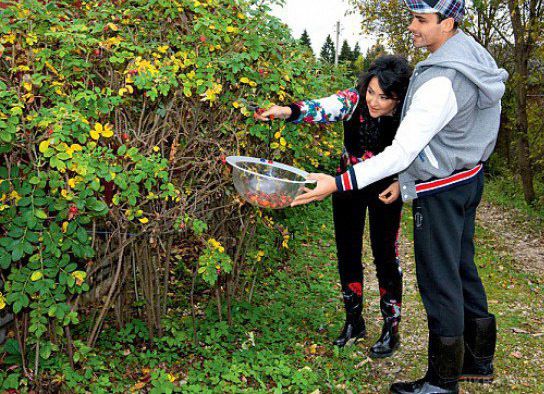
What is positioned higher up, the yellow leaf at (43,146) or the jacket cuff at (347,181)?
the yellow leaf at (43,146)

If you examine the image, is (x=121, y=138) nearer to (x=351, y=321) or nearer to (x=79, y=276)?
(x=79, y=276)

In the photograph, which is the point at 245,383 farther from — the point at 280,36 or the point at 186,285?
the point at 280,36

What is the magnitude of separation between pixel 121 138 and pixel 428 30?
1673 millimetres

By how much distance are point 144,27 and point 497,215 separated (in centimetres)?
890

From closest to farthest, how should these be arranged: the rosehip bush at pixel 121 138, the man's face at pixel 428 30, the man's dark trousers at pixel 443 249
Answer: the rosehip bush at pixel 121 138
the man's face at pixel 428 30
the man's dark trousers at pixel 443 249

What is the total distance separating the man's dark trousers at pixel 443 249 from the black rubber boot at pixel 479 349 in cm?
36

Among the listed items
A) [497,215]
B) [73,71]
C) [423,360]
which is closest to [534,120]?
[497,215]

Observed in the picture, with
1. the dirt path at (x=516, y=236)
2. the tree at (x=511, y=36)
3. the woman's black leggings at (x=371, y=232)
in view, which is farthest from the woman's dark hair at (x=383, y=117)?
the tree at (x=511, y=36)

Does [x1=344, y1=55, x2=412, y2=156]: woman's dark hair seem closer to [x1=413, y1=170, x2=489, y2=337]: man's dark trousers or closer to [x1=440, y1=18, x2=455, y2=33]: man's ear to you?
[x1=440, y1=18, x2=455, y2=33]: man's ear

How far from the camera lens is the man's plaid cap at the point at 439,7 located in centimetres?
282

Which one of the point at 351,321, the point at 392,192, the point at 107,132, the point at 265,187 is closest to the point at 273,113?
the point at 265,187

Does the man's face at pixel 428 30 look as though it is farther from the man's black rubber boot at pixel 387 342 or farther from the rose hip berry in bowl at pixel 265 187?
the man's black rubber boot at pixel 387 342

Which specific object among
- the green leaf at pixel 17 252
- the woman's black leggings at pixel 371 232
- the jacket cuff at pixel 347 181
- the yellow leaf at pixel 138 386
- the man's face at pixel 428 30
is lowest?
the yellow leaf at pixel 138 386

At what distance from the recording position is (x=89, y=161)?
276 centimetres
